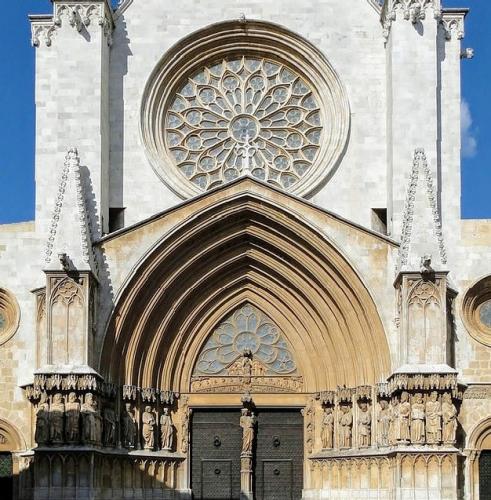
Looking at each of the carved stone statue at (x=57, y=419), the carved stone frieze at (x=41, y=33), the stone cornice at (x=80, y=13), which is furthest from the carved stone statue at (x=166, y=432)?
the carved stone frieze at (x=41, y=33)

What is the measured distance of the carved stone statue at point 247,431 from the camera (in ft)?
81.8

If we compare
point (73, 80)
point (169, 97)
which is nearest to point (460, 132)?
point (169, 97)

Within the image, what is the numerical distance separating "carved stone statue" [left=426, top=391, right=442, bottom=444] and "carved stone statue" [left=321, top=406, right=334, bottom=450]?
2303 mm

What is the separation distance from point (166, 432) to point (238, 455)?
1541mm

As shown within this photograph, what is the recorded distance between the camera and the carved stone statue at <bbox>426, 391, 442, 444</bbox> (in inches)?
894

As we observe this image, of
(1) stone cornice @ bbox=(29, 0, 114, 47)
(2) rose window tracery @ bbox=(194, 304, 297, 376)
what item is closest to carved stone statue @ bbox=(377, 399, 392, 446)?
(2) rose window tracery @ bbox=(194, 304, 297, 376)

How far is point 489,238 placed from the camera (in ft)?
82.7

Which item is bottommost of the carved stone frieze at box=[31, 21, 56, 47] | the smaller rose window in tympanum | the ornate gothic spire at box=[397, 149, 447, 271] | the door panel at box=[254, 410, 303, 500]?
the door panel at box=[254, 410, 303, 500]

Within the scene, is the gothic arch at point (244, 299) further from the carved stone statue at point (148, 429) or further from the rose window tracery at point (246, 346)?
the carved stone statue at point (148, 429)

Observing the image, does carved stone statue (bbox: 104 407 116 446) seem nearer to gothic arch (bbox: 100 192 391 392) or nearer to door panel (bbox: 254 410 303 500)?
gothic arch (bbox: 100 192 391 392)

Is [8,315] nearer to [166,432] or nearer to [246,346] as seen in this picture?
[166,432]

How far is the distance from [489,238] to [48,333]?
8431 millimetres

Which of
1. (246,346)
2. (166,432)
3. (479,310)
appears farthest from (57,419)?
(479,310)

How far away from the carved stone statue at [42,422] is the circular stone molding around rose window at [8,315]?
2.49 meters
